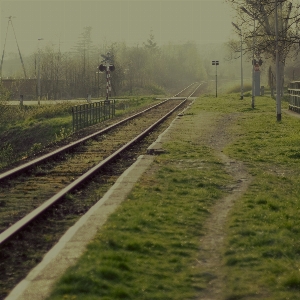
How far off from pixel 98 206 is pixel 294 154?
839 cm

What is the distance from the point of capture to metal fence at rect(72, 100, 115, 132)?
99.0ft

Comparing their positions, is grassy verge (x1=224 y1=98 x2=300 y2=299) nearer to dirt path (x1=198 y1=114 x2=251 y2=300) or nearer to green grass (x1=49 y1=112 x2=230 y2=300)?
dirt path (x1=198 y1=114 x2=251 y2=300)

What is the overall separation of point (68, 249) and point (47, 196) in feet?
13.6

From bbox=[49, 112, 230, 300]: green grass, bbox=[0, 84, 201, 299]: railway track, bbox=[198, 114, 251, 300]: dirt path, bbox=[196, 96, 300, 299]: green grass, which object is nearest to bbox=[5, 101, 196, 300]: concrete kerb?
bbox=[49, 112, 230, 300]: green grass

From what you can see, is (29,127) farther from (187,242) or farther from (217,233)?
Answer: (187,242)

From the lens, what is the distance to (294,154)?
677 inches

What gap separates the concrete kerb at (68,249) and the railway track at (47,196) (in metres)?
0.21

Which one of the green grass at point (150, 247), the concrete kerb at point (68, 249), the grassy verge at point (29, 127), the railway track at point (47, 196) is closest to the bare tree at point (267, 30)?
the railway track at point (47, 196)

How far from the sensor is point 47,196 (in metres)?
11.5

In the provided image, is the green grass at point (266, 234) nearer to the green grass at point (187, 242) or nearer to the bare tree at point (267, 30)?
the green grass at point (187, 242)

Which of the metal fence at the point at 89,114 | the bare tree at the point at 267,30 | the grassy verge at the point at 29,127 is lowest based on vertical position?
the grassy verge at the point at 29,127

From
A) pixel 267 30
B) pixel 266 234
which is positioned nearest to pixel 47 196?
pixel 266 234

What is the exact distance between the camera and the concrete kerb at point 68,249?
20.0ft

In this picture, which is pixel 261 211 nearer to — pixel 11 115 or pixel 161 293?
pixel 161 293
